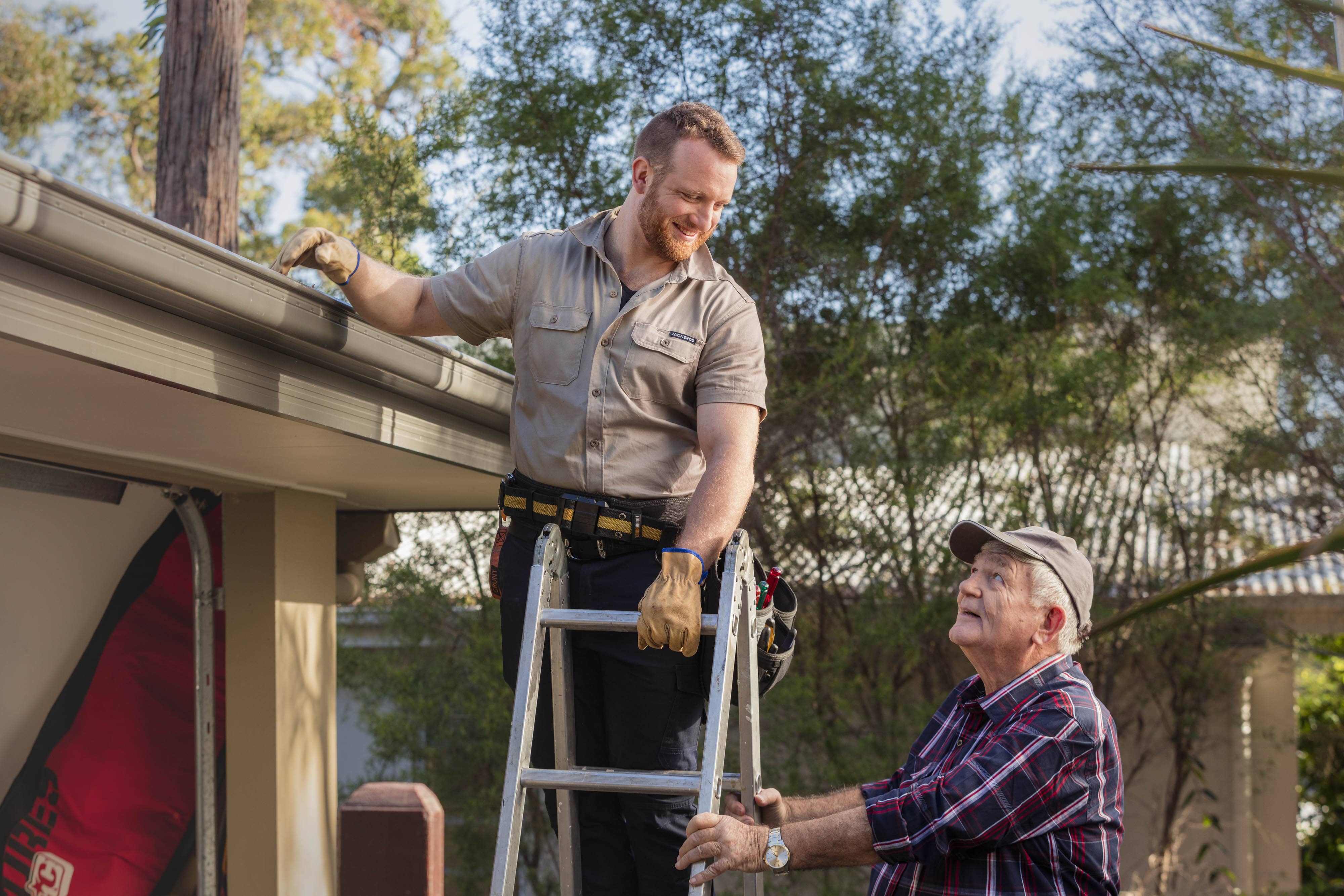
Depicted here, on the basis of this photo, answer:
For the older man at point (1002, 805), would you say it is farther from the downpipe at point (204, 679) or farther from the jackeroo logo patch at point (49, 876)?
the jackeroo logo patch at point (49, 876)

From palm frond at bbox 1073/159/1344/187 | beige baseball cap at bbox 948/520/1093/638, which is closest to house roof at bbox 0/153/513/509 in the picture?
beige baseball cap at bbox 948/520/1093/638

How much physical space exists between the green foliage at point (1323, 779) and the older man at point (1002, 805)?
30.6 feet

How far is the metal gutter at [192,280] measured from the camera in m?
1.58

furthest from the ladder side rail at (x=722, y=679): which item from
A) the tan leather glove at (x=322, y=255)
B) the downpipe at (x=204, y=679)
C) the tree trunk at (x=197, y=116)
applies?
the tree trunk at (x=197, y=116)

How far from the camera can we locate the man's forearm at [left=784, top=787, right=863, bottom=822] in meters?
2.36

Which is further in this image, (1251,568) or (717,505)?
(717,505)

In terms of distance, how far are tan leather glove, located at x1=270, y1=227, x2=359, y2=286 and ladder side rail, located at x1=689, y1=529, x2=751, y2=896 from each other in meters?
0.90

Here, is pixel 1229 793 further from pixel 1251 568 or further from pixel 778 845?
pixel 1251 568

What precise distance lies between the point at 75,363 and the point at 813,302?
578 cm

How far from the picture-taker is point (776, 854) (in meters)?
1.96

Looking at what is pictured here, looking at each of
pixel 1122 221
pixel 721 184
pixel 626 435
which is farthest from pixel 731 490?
pixel 1122 221

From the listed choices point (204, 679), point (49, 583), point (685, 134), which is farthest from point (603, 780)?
point (49, 583)

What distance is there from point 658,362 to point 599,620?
56 cm

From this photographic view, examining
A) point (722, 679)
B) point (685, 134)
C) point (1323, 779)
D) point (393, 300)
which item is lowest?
point (1323, 779)
